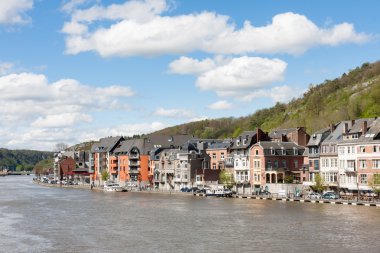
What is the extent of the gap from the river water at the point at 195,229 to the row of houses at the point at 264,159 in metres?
14.5

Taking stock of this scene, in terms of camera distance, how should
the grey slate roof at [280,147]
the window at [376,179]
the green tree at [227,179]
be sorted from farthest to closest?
the green tree at [227,179]
the grey slate roof at [280,147]
the window at [376,179]

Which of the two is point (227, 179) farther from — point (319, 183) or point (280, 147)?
point (319, 183)

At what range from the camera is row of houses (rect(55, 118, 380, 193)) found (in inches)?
4003

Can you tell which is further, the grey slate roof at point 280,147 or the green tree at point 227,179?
the green tree at point 227,179

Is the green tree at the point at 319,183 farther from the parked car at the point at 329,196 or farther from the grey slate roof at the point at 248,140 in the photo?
the grey slate roof at the point at 248,140

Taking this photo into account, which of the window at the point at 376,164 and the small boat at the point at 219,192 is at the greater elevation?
the window at the point at 376,164

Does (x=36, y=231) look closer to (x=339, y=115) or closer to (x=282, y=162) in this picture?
(x=282, y=162)

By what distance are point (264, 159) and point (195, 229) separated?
195ft

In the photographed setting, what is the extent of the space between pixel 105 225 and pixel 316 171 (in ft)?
181

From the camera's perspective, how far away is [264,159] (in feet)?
401

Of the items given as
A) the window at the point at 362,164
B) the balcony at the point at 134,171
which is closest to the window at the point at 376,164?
the window at the point at 362,164

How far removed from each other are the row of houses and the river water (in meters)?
14.5

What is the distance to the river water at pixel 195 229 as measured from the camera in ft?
174

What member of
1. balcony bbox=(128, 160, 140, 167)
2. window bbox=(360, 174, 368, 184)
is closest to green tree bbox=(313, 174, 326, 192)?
window bbox=(360, 174, 368, 184)
